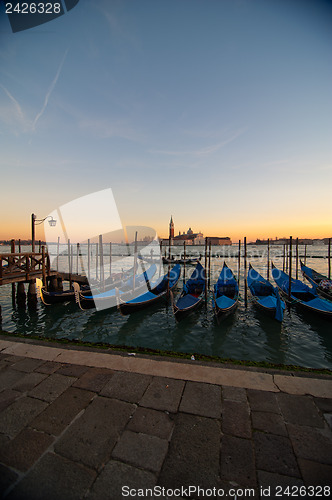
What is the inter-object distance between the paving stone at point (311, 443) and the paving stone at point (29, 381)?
12.8ft

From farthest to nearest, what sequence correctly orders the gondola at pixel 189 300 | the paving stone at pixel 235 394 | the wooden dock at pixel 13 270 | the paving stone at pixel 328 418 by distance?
the wooden dock at pixel 13 270 < the gondola at pixel 189 300 < the paving stone at pixel 235 394 < the paving stone at pixel 328 418

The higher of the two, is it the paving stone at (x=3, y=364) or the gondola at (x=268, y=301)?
the paving stone at (x=3, y=364)

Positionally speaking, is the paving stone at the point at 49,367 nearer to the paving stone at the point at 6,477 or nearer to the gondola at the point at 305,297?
the paving stone at the point at 6,477

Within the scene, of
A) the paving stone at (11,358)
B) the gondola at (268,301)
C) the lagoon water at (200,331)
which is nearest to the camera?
the paving stone at (11,358)

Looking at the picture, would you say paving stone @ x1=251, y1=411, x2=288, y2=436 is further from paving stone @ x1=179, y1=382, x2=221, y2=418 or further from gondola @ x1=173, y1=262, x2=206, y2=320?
gondola @ x1=173, y1=262, x2=206, y2=320

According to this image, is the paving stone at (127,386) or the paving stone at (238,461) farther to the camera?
the paving stone at (127,386)

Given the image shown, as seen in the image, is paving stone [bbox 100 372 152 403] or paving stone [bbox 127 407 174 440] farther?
paving stone [bbox 100 372 152 403]

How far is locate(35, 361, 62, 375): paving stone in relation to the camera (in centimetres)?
400

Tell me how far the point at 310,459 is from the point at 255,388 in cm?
118

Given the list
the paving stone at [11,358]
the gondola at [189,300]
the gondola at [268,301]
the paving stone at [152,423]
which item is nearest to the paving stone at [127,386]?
the paving stone at [152,423]

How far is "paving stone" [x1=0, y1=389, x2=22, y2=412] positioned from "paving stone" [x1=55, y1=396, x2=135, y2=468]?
3.95 feet

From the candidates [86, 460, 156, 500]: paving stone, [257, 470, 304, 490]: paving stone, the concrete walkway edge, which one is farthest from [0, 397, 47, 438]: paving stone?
[257, 470, 304, 490]: paving stone

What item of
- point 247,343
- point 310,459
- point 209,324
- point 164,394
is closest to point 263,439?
point 310,459

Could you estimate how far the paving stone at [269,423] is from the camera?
269cm
